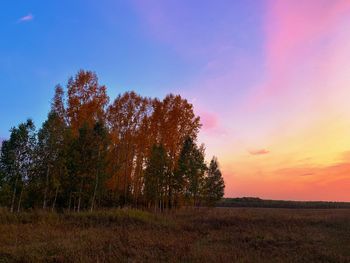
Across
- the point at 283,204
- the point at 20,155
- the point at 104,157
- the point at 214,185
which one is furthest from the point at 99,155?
the point at 283,204

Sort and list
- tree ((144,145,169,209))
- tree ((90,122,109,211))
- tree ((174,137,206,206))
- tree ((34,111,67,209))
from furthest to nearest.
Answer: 1. tree ((174,137,206,206))
2. tree ((144,145,169,209))
3. tree ((90,122,109,211))
4. tree ((34,111,67,209))

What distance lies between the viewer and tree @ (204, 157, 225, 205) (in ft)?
174

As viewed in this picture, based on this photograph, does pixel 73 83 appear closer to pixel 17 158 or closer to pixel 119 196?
pixel 17 158

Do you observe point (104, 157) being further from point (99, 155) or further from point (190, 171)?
point (190, 171)

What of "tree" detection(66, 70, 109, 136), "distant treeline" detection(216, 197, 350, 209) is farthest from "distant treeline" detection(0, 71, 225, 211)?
"distant treeline" detection(216, 197, 350, 209)

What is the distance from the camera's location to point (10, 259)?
11164 millimetres

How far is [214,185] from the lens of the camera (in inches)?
2148

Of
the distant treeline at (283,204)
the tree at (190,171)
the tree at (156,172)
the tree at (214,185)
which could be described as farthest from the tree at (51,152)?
the distant treeline at (283,204)

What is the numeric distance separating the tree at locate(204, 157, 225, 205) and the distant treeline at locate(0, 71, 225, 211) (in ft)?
0.54

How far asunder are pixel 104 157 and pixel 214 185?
2454 centimetres

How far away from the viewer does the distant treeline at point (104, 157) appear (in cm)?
3322

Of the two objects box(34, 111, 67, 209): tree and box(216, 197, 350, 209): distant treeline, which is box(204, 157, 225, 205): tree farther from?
box(216, 197, 350, 209): distant treeline

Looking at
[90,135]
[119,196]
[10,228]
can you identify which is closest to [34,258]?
[10,228]

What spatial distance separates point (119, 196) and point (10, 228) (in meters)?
26.6
